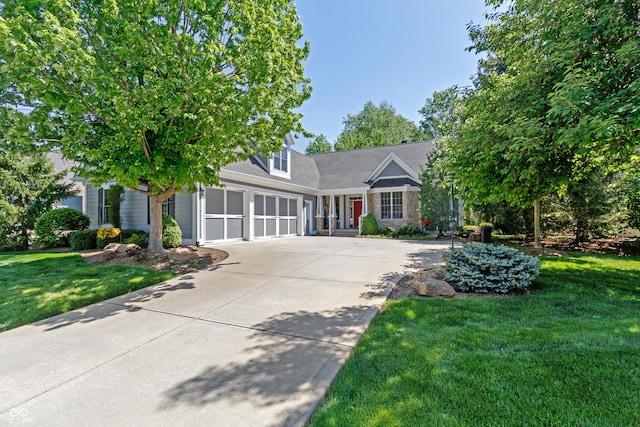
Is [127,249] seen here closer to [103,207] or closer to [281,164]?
[103,207]

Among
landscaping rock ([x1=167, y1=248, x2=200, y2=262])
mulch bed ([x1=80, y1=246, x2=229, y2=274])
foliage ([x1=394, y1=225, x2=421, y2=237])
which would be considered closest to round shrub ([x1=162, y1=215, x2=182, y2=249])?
mulch bed ([x1=80, y1=246, x2=229, y2=274])

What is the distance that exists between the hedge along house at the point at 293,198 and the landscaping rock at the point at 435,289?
22.7 ft

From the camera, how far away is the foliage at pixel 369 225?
17.2 meters

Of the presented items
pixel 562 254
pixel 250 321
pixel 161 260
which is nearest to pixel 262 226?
pixel 161 260

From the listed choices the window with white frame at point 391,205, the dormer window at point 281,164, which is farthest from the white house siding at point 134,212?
the window with white frame at point 391,205

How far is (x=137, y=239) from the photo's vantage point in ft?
35.3

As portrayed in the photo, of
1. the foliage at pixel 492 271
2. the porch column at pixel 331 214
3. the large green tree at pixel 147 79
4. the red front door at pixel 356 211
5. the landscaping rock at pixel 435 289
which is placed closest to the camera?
the landscaping rock at pixel 435 289

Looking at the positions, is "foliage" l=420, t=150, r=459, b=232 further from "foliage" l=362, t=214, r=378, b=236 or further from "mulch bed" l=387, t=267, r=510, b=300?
"mulch bed" l=387, t=267, r=510, b=300

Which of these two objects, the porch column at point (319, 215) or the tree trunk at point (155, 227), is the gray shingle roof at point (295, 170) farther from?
the tree trunk at point (155, 227)

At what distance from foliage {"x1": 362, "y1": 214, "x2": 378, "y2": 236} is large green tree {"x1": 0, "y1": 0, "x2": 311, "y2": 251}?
1006cm


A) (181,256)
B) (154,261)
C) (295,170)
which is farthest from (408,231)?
(154,261)

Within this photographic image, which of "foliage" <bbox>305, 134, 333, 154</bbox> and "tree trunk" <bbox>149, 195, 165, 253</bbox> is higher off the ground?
"foliage" <bbox>305, 134, 333, 154</bbox>

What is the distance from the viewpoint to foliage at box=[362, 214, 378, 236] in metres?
17.2

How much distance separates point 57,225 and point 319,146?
3241 centimetres
